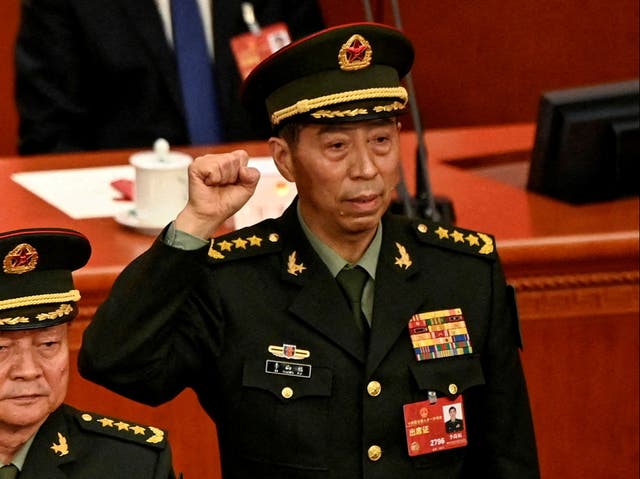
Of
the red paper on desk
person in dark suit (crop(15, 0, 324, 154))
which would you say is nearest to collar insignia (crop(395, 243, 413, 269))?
the red paper on desk

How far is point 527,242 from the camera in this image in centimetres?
290

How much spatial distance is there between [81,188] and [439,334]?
1.38 metres

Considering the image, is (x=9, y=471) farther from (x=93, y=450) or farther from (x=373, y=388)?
(x=373, y=388)

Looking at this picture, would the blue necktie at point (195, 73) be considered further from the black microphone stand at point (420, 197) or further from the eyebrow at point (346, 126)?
the eyebrow at point (346, 126)

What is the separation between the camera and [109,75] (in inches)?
152

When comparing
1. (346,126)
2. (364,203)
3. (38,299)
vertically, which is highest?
(346,126)

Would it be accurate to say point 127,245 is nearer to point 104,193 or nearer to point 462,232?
point 104,193

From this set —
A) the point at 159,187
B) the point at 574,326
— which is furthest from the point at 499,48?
the point at 159,187

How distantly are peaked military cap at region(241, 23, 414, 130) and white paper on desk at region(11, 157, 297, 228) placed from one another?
77 centimetres

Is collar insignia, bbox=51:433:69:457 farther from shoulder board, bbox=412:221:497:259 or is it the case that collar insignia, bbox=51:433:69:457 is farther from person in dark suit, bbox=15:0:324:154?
person in dark suit, bbox=15:0:324:154

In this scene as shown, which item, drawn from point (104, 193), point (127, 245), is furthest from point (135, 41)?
point (127, 245)

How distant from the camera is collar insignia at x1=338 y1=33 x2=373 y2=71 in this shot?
204cm

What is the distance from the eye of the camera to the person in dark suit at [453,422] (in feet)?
6.93

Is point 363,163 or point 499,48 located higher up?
point 499,48
